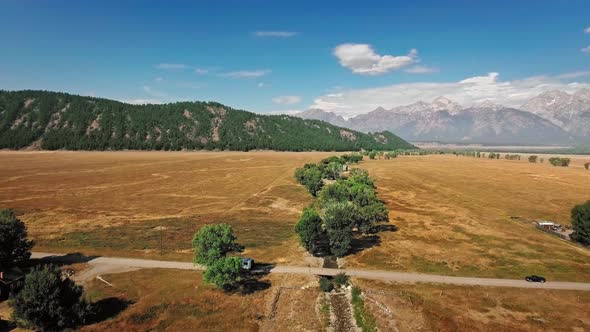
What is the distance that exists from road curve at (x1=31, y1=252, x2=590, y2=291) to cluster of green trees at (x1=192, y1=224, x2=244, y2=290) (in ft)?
27.8

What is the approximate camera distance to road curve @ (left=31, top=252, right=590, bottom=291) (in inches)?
2295

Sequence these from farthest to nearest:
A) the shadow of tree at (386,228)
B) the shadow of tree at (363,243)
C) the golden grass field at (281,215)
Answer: the shadow of tree at (386,228)
the shadow of tree at (363,243)
the golden grass field at (281,215)

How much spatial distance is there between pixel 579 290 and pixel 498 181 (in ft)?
462

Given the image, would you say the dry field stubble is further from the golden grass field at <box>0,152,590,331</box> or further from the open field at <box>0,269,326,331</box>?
the open field at <box>0,269,326,331</box>

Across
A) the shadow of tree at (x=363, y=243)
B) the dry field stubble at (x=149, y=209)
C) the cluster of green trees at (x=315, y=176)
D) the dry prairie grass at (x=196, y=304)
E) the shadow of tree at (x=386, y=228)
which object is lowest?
the dry prairie grass at (x=196, y=304)

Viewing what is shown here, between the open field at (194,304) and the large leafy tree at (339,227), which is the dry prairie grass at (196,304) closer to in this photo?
the open field at (194,304)

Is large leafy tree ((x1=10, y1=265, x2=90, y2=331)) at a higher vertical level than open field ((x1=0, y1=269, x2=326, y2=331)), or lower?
higher

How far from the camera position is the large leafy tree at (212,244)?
55875 mm

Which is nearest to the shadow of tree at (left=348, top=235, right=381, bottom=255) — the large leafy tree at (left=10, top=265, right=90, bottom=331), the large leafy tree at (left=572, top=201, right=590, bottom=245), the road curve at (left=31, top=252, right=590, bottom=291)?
the road curve at (left=31, top=252, right=590, bottom=291)

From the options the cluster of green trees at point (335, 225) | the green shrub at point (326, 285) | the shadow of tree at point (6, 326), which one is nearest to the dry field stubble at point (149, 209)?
the cluster of green trees at point (335, 225)

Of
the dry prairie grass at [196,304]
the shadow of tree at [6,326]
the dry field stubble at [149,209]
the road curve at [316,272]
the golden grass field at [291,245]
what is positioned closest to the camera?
the shadow of tree at [6,326]

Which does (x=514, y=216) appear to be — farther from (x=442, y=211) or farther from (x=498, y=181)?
(x=498, y=181)

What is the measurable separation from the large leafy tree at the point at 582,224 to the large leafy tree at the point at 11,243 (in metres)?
126

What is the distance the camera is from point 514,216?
361 ft
